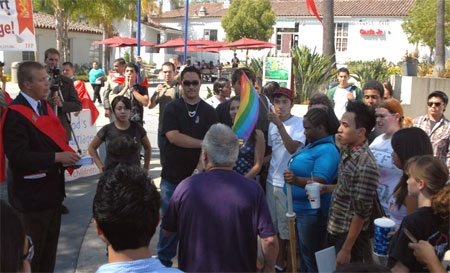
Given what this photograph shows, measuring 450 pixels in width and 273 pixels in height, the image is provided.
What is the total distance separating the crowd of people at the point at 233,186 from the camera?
1.97 meters

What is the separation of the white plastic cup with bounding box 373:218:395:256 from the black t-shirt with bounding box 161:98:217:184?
6.32ft

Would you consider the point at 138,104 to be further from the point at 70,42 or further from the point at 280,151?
the point at 70,42

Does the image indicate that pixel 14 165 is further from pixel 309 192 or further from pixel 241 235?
pixel 309 192

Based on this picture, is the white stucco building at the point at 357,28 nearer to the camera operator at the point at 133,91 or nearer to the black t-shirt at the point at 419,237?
the camera operator at the point at 133,91

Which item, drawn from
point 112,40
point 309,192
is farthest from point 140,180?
point 112,40

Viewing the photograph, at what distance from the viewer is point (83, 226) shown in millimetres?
5895

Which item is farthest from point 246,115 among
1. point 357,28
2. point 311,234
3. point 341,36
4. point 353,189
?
point 341,36

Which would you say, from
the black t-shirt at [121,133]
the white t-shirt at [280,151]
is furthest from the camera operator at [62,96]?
the white t-shirt at [280,151]

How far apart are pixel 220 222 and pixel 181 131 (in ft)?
6.26

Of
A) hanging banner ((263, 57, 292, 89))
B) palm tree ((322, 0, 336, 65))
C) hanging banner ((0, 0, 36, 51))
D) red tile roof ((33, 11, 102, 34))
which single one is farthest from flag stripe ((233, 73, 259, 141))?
red tile roof ((33, 11, 102, 34))

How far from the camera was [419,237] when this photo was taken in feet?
8.27

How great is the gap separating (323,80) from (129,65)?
7.98m

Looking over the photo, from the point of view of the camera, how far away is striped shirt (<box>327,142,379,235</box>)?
129 inches

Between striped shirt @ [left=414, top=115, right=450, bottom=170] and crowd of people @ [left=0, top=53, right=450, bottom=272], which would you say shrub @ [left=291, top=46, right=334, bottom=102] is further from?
crowd of people @ [left=0, top=53, right=450, bottom=272]
